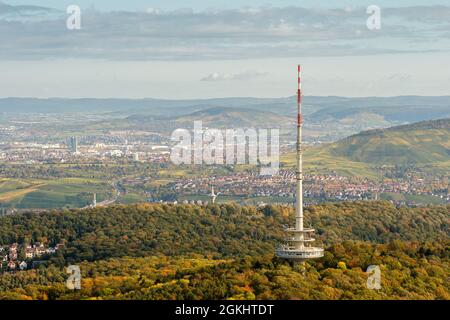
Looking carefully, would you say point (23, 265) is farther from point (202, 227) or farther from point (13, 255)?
point (202, 227)

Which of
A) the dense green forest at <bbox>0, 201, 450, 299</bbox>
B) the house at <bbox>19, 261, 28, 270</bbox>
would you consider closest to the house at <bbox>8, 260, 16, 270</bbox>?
the house at <bbox>19, 261, 28, 270</bbox>

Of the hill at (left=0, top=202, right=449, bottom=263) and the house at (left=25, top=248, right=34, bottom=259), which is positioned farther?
the house at (left=25, top=248, right=34, bottom=259)

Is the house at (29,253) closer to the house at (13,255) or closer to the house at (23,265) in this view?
the house at (13,255)

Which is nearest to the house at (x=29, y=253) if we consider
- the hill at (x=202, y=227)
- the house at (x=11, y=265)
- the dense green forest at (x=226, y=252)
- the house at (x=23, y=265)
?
the house at (x=11, y=265)

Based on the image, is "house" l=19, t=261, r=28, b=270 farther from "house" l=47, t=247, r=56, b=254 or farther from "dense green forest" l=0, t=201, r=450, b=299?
"house" l=47, t=247, r=56, b=254

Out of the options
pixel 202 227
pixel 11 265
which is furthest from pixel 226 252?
pixel 11 265

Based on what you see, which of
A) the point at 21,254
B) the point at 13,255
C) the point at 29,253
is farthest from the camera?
the point at 13,255

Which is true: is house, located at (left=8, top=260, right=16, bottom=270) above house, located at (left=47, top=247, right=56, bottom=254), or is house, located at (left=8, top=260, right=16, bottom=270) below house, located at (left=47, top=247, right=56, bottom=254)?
below

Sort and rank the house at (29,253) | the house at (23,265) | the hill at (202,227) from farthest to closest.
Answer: the house at (29,253)
the hill at (202,227)
the house at (23,265)
